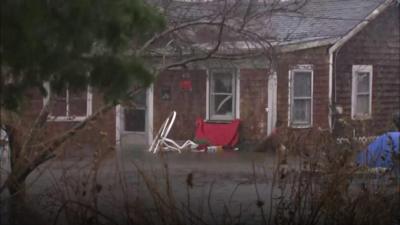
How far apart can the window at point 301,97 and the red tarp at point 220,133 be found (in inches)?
57.4

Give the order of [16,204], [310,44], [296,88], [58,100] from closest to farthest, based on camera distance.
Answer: [16,204] → [58,100] → [310,44] → [296,88]

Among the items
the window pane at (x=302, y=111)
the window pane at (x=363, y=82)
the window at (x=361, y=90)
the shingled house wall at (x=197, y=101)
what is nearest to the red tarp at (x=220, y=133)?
the shingled house wall at (x=197, y=101)

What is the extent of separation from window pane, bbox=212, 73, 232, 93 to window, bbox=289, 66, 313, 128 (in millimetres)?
1634

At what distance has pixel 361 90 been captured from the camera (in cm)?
1947

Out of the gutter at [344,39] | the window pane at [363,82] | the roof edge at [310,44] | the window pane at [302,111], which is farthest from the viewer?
the window pane at [363,82]

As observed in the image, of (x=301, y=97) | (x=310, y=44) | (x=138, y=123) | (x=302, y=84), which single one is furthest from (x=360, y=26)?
(x=138, y=123)

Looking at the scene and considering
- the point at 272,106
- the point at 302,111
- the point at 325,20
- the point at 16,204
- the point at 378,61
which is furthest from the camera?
the point at 378,61

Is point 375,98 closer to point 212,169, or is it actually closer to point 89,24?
point 212,169

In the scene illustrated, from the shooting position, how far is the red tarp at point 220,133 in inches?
710

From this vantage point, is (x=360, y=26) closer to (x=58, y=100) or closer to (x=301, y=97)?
(x=301, y=97)

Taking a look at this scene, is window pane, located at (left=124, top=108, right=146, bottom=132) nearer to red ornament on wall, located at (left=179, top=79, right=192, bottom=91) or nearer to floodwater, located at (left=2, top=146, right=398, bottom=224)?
red ornament on wall, located at (left=179, top=79, right=192, bottom=91)

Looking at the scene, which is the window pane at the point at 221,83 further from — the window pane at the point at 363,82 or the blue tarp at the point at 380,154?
the blue tarp at the point at 380,154

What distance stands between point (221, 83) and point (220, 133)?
1376mm

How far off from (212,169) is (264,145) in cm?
345
